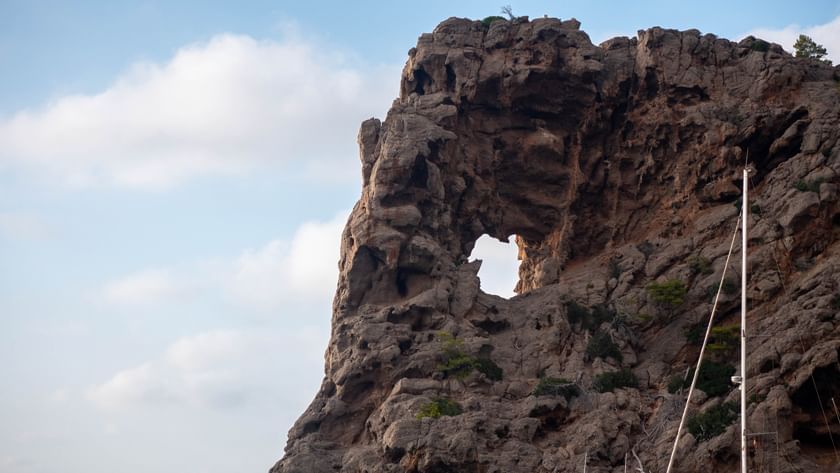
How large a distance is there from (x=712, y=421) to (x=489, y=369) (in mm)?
10216

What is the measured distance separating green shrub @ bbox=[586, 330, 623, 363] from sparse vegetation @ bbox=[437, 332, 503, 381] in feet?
12.8

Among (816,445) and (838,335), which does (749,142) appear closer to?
(838,335)

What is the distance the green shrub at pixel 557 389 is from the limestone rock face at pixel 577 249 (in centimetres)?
22

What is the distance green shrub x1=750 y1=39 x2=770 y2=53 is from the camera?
6381cm

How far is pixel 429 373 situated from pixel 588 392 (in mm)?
6634

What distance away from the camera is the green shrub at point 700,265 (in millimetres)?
56188

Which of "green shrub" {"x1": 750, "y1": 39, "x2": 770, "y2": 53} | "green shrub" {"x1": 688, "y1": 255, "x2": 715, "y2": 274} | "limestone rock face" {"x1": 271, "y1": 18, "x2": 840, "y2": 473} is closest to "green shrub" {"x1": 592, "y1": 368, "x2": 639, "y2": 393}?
"limestone rock face" {"x1": 271, "y1": 18, "x2": 840, "y2": 473}

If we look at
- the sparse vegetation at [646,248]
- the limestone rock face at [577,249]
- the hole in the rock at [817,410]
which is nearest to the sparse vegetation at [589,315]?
the limestone rock face at [577,249]

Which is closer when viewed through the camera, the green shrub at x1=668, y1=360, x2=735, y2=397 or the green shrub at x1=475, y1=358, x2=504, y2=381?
the green shrub at x1=668, y1=360, x2=735, y2=397

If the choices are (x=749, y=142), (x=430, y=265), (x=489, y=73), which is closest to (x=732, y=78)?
(x=749, y=142)

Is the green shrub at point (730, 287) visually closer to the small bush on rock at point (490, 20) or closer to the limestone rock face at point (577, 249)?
the limestone rock face at point (577, 249)

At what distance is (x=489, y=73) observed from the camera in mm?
63000

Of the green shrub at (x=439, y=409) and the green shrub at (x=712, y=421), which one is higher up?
the green shrub at (x=439, y=409)

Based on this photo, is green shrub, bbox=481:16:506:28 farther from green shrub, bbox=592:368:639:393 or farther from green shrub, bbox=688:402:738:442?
green shrub, bbox=688:402:738:442
